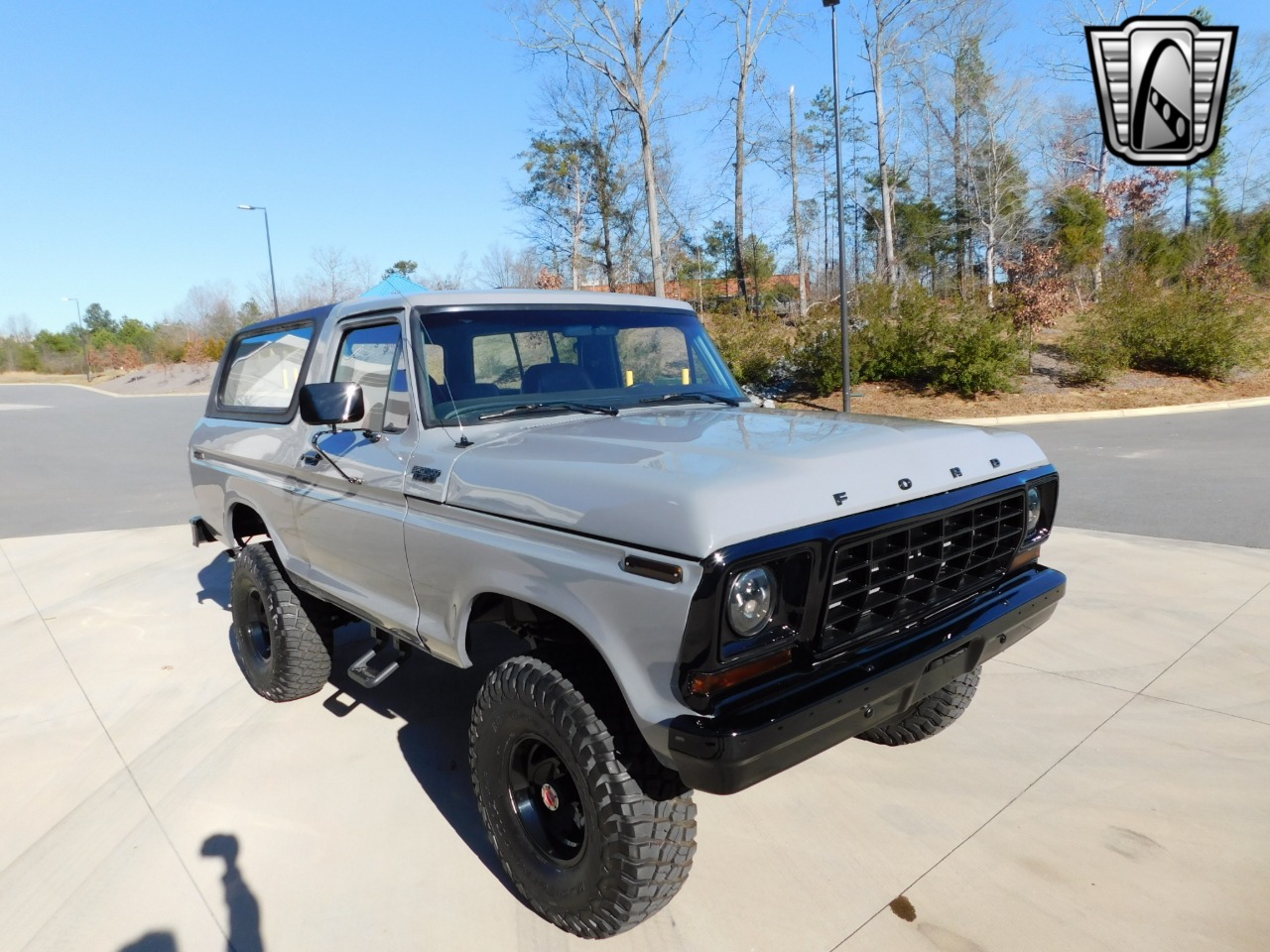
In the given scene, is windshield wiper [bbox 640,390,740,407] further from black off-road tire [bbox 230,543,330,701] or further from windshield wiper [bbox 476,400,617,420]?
black off-road tire [bbox 230,543,330,701]

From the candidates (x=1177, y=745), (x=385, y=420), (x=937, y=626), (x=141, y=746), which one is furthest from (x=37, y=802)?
A: (x=1177, y=745)

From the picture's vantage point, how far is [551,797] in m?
2.57

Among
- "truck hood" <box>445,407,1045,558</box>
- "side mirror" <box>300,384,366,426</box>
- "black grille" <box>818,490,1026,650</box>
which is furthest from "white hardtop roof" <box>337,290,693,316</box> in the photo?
"black grille" <box>818,490,1026,650</box>

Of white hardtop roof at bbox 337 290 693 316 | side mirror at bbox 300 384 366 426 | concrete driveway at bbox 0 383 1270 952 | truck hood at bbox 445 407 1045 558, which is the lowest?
concrete driveway at bbox 0 383 1270 952

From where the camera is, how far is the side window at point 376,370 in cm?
312

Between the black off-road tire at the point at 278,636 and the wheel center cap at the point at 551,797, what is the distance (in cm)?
187

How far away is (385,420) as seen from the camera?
315 cm

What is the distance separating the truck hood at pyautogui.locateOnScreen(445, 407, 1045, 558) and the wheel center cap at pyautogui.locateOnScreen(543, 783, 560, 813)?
87cm

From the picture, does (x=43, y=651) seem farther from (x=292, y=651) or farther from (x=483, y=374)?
(x=483, y=374)

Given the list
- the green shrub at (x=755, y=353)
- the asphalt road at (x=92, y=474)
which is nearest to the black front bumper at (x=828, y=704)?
the asphalt road at (x=92, y=474)

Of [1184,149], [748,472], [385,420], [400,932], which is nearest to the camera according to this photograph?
[748,472]

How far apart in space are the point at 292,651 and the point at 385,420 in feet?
4.77

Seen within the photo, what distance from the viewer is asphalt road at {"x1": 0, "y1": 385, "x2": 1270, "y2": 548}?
7352mm

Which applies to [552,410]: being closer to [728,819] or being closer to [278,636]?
[728,819]
